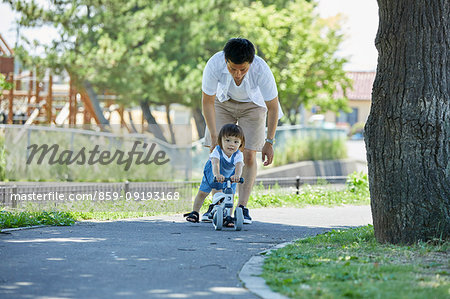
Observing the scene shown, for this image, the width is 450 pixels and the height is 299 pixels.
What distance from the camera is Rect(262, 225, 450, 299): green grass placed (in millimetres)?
4141

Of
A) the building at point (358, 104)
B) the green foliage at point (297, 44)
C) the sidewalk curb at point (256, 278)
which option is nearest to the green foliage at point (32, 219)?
the sidewalk curb at point (256, 278)

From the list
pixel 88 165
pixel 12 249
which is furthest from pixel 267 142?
pixel 88 165

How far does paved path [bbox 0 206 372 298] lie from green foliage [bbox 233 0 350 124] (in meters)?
19.0

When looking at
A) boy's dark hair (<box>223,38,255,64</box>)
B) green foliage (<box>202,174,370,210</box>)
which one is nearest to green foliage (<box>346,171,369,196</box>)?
green foliage (<box>202,174,370,210</box>)

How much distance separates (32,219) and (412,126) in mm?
4117

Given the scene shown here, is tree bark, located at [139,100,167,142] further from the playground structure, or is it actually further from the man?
the man

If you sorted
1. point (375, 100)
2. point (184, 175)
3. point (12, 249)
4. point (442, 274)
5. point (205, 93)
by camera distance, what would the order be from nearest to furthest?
1. point (442, 274)
2. point (12, 249)
3. point (375, 100)
4. point (205, 93)
5. point (184, 175)

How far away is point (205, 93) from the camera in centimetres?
746

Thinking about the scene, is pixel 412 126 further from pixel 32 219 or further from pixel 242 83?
pixel 32 219

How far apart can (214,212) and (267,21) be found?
20590 mm

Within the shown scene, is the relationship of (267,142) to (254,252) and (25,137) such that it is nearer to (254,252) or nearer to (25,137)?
(254,252)

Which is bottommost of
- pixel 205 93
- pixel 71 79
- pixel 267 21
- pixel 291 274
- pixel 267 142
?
pixel 291 274

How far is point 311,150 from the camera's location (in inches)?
961

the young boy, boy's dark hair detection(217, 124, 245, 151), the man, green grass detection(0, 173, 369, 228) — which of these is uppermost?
the man
